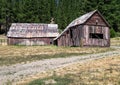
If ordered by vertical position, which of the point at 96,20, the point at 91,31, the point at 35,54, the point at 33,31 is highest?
the point at 96,20

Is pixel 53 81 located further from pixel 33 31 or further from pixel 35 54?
pixel 33 31

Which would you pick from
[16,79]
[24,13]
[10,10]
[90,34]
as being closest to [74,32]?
[90,34]

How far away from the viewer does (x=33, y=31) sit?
6881 cm

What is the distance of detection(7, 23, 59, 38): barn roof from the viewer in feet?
223

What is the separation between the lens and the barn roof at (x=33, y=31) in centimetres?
6796

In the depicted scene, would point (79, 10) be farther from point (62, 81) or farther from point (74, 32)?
point (62, 81)

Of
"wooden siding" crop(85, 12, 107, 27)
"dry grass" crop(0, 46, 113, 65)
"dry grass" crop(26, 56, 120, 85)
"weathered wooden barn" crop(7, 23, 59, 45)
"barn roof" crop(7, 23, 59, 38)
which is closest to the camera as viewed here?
"dry grass" crop(26, 56, 120, 85)

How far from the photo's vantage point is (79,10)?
110m

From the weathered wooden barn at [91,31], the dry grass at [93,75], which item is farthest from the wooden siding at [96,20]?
the dry grass at [93,75]

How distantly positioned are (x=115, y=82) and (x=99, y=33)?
3639 centimetres

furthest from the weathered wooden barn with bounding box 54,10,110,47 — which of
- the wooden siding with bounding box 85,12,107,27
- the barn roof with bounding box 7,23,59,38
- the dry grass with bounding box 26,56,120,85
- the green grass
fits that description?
the green grass

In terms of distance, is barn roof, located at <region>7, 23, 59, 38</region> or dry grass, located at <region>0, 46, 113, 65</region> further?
barn roof, located at <region>7, 23, 59, 38</region>

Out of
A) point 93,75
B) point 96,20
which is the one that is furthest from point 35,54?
point 93,75

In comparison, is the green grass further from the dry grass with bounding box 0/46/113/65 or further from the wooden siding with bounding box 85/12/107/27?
the wooden siding with bounding box 85/12/107/27
